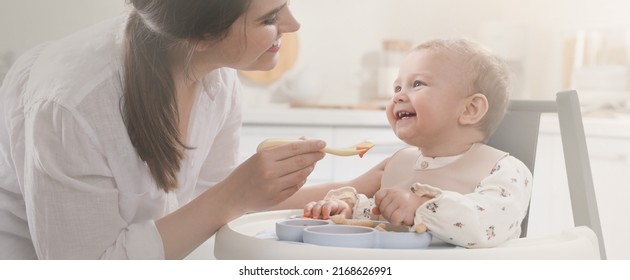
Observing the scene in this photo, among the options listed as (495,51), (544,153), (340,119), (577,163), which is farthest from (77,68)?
(495,51)

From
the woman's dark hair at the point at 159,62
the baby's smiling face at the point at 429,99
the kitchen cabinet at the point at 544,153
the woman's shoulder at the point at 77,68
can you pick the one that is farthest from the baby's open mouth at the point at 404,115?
the kitchen cabinet at the point at 544,153

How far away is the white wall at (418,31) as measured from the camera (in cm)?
219

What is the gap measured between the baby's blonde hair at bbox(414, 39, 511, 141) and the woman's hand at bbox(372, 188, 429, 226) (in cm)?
20

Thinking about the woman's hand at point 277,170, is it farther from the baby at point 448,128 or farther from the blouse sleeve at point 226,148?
the blouse sleeve at point 226,148

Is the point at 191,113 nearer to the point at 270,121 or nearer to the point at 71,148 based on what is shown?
the point at 71,148

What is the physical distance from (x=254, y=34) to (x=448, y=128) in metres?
0.26

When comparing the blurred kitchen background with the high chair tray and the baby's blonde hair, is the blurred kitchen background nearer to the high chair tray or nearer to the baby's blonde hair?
the baby's blonde hair

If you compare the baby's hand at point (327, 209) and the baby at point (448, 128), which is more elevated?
the baby at point (448, 128)

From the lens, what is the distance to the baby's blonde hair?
0.91 metres

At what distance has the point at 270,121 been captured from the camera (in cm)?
175

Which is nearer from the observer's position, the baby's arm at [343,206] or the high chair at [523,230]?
the high chair at [523,230]

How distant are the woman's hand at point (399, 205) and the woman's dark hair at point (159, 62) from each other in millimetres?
284
